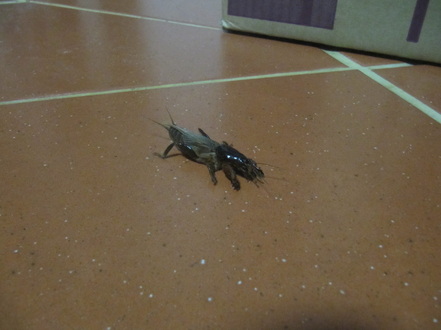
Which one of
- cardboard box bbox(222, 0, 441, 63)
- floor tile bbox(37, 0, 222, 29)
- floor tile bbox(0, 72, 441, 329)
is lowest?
floor tile bbox(0, 72, 441, 329)

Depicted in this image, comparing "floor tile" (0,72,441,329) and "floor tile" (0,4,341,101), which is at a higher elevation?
"floor tile" (0,4,341,101)

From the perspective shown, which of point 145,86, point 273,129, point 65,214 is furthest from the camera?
point 145,86

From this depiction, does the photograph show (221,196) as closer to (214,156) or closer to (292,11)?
(214,156)

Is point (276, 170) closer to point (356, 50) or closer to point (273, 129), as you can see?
point (273, 129)

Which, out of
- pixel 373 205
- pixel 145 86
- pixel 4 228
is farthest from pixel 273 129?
pixel 4 228

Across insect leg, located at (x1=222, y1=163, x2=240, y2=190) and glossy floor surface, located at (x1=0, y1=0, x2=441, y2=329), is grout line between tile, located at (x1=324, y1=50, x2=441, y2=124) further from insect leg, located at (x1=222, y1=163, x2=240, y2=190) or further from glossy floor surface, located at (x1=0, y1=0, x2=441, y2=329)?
insect leg, located at (x1=222, y1=163, x2=240, y2=190)

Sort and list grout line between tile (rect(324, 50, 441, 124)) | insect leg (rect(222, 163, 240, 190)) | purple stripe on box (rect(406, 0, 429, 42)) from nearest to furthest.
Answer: insect leg (rect(222, 163, 240, 190))
grout line between tile (rect(324, 50, 441, 124))
purple stripe on box (rect(406, 0, 429, 42))

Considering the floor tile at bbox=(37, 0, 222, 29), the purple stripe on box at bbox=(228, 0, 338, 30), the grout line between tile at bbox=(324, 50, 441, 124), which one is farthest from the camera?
the floor tile at bbox=(37, 0, 222, 29)

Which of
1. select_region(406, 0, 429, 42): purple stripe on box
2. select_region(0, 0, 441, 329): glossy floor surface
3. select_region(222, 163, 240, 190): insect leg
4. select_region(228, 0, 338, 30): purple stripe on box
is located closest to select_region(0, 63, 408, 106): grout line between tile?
select_region(0, 0, 441, 329): glossy floor surface

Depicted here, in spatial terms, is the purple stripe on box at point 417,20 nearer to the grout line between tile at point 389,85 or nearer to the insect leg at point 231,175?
the grout line between tile at point 389,85
